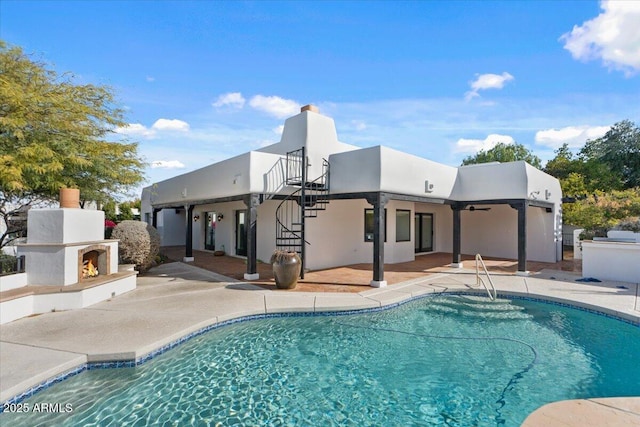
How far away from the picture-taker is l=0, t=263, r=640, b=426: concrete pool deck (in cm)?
404

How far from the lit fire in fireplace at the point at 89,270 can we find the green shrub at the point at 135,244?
238 cm

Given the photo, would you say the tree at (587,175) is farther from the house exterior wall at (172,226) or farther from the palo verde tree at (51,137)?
the house exterior wall at (172,226)

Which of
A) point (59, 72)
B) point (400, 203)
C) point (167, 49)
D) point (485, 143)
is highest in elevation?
point (485, 143)

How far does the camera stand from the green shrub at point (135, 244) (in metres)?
10.8

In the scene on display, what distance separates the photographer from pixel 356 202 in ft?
44.9

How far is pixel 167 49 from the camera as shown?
10.4m

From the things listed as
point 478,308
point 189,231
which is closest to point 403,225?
point 478,308

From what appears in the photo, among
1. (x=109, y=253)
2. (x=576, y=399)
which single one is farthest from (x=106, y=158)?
(x=576, y=399)

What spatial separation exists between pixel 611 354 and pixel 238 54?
1236cm

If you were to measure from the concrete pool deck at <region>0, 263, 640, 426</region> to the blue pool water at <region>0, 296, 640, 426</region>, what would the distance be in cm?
28

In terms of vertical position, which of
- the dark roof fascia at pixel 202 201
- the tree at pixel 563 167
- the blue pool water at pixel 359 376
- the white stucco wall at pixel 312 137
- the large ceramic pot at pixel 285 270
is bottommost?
the blue pool water at pixel 359 376

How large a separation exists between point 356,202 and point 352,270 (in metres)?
3.11

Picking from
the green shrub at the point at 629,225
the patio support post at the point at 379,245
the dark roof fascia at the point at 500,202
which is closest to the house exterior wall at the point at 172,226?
the patio support post at the point at 379,245

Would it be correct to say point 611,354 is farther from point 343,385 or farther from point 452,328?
point 343,385
